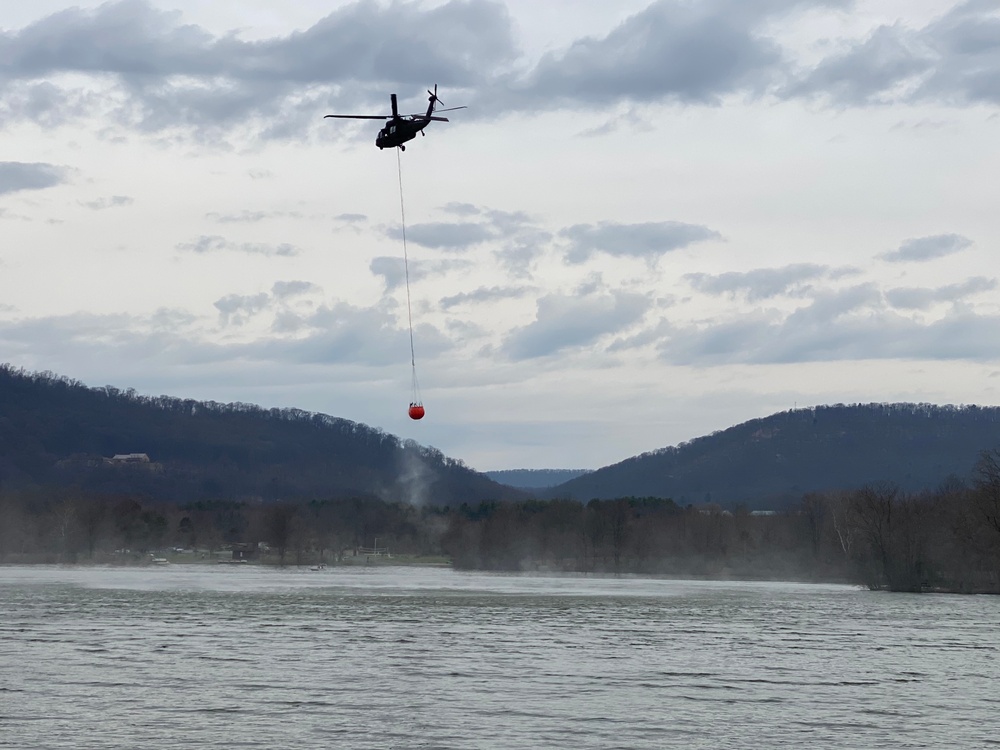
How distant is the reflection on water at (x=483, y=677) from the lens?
104ft

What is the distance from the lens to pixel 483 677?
4303 cm

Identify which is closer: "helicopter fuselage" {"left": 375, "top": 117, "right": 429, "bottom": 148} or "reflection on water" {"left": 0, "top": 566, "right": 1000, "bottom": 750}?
"reflection on water" {"left": 0, "top": 566, "right": 1000, "bottom": 750}

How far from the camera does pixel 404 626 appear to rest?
216 feet

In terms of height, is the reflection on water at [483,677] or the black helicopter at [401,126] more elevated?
the black helicopter at [401,126]

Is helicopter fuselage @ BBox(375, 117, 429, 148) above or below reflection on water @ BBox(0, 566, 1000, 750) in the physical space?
above

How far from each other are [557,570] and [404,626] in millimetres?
133694

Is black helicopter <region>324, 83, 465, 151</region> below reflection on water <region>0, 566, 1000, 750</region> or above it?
above

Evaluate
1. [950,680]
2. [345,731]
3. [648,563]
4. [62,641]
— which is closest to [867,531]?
[648,563]

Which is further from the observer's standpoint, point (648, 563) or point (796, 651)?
point (648, 563)

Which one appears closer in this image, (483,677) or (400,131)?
(483,677)

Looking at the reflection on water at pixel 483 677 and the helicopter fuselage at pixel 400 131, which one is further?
A: the helicopter fuselage at pixel 400 131

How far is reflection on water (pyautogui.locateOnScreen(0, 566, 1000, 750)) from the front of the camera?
3177cm

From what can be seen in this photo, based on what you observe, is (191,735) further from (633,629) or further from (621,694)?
(633,629)

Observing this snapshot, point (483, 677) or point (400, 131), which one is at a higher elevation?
point (400, 131)
